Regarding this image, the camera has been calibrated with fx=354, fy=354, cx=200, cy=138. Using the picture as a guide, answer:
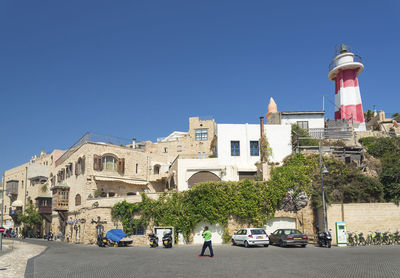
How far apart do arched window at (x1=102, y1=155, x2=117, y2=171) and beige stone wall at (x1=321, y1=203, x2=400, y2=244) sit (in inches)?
942

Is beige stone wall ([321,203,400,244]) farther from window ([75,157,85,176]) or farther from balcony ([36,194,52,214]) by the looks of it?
balcony ([36,194,52,214])

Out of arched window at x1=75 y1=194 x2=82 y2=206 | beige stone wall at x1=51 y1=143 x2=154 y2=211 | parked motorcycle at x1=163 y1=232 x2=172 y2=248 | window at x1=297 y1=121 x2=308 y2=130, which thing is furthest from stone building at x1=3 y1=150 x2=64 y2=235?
window at x1=297 y1=121 x2=308 y2=130

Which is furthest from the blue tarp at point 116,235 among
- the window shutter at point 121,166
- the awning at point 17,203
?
the awning at point 17,203

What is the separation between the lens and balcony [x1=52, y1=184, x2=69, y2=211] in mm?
39281

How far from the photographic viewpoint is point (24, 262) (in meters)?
16.9

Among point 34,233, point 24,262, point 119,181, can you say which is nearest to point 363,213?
point 24,262

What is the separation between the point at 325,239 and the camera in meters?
22.4

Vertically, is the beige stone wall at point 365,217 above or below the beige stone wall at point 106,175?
below

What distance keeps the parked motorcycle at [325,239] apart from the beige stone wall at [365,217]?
2.28 meters

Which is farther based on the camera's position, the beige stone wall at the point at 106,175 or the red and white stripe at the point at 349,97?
the red and white stripe at the point at 349,97

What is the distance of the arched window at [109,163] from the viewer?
39.0 metres

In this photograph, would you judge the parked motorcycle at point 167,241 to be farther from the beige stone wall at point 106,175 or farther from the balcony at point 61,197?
the balcony at point 61,197

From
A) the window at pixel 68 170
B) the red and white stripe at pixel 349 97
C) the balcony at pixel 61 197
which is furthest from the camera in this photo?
the red and white stripe at pixel 349 97

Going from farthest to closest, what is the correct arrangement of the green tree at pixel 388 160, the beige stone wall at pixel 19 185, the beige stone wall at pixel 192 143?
the beige stone wall at pixel 192 143
the beige stone wall at pixel 19 185
the green tree at pixel 388 160
